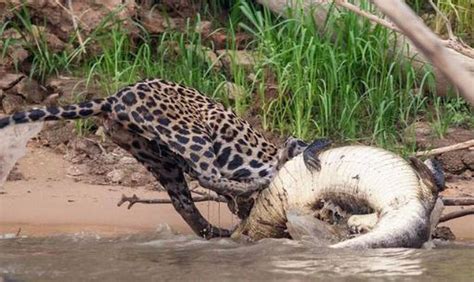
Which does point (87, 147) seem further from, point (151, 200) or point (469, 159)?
point (469, 159)

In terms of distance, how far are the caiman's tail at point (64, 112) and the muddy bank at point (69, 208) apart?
2.54ft

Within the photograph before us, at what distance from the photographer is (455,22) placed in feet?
28.6

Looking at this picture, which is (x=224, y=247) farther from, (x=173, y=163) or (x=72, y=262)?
(x=72, y=262)

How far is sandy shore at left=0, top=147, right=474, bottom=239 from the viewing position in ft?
20.5

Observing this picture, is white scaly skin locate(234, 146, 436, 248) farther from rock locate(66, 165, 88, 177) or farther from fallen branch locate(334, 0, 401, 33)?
rock locate(66, 165, 88, 177)

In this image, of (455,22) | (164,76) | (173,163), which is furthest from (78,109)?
(455,22)

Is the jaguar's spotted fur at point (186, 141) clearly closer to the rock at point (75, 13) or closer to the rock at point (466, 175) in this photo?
the rock at point (466, 175)

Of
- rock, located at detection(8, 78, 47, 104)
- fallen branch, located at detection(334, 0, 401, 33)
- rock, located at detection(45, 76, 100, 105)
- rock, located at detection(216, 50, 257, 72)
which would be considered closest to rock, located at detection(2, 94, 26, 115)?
rock, located at detection(8, 78, 47, 104)

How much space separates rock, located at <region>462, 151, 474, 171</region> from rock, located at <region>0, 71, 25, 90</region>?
3.47m

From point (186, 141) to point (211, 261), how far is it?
899mm

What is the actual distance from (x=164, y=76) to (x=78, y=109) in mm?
2114

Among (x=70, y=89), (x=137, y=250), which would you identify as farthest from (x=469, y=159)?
(x=70, y=89)

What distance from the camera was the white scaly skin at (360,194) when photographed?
16.8 ft

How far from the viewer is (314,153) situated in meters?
5.90
